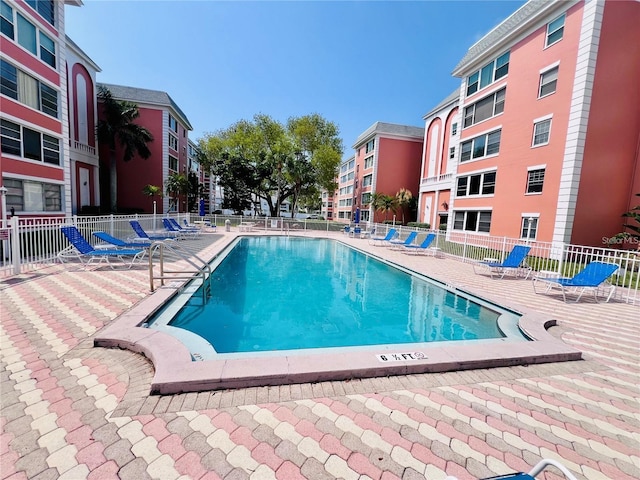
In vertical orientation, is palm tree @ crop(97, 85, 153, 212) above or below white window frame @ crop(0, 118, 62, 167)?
above

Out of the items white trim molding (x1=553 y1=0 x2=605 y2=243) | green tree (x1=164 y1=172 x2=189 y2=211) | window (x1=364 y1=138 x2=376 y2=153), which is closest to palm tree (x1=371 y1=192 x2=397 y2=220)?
window (x1=364 y1=138 x2=376 y2=153)

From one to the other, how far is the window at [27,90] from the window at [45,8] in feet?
10.4

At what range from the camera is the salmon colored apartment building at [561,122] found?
12.2m

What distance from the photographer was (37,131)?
13.8m

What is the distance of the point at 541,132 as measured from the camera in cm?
1425

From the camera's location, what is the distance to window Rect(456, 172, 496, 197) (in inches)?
689

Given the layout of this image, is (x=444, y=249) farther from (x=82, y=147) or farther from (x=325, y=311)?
(x=82, y=147)

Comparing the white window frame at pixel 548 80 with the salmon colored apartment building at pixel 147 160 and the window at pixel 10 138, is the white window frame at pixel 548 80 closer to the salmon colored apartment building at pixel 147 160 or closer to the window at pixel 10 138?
the window at pixel 10 138

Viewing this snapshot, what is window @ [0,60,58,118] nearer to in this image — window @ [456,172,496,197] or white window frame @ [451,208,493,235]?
window @ [456,172,496,197]

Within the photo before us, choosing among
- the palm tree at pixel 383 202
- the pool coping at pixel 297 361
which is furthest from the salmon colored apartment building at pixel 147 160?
the pool coping at pixel 297 361

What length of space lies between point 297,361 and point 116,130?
89.0ft

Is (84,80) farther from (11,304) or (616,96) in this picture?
(616,96)

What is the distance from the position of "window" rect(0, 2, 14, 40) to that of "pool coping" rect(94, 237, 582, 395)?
1632cm

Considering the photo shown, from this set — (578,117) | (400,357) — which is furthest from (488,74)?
(400,357)
